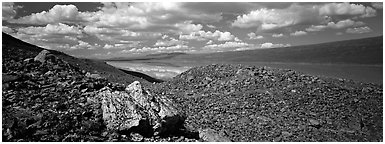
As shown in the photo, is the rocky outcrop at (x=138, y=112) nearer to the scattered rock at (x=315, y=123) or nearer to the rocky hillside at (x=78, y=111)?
the rocky hillside at (x=78, y=111)

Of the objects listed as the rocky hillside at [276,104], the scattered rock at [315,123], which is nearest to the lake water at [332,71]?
the rocky hillside at [276,104]

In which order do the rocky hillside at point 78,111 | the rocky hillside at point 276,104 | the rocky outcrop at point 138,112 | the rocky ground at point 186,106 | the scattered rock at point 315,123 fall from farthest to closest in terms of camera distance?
the scattered rock at point 315,123 → the rocky hillside at point 276,104 → the rocky outcrop at point 138,112 → the rocky ground at point 186,106 → the rocky hillside at point 78,111

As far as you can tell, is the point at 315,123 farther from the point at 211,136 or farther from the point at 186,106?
the point at 186,106

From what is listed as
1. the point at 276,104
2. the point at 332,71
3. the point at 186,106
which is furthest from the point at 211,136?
the point at 332,71

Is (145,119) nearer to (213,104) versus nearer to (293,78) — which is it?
(213,104)

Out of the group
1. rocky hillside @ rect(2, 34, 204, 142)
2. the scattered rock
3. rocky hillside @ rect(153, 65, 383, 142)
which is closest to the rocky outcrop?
rocky hillside @ rect(2, 34, 204, 142)

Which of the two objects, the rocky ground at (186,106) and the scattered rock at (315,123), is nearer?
the rocky ground at (186,106)
